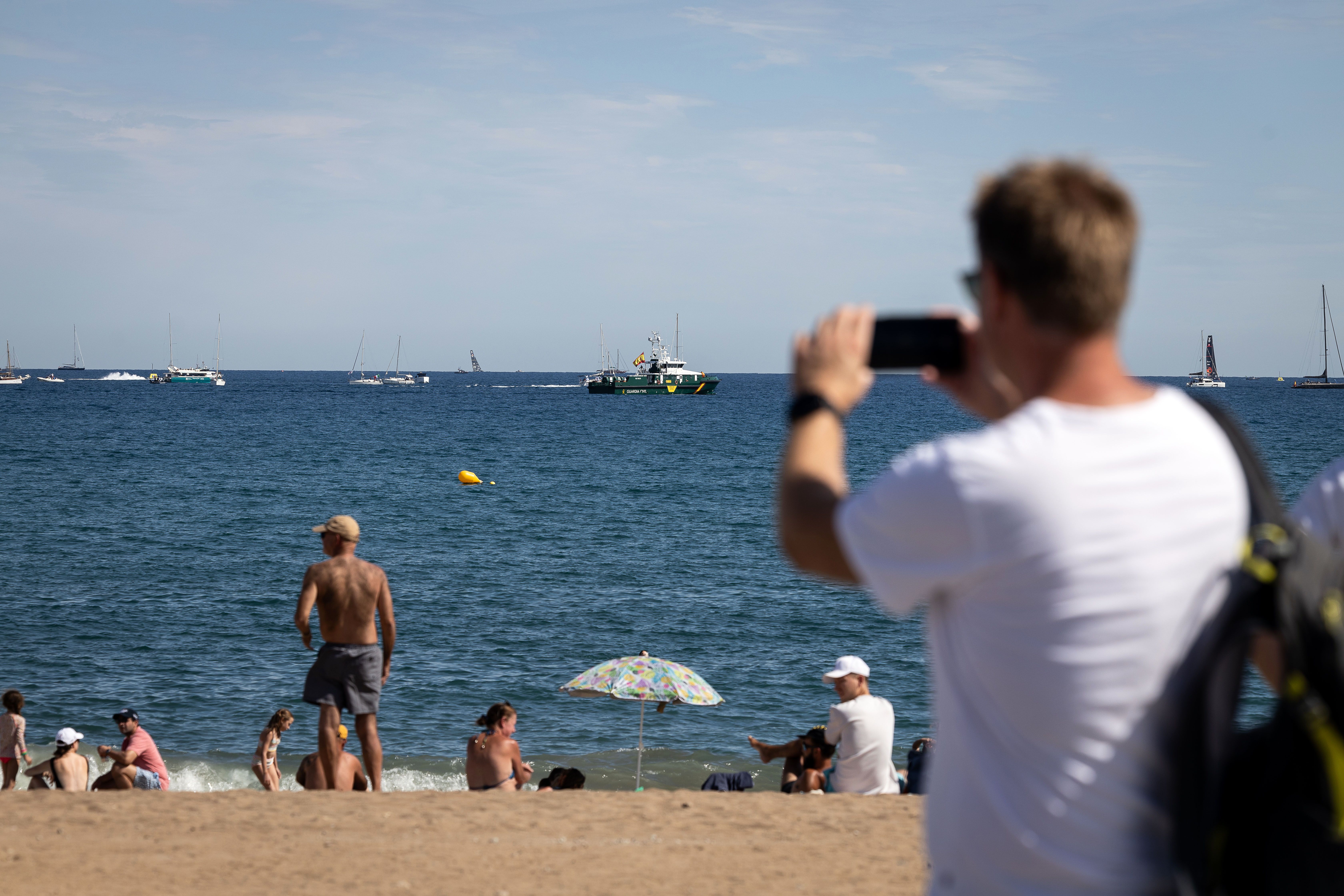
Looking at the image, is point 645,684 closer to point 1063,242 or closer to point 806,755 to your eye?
point 806,755

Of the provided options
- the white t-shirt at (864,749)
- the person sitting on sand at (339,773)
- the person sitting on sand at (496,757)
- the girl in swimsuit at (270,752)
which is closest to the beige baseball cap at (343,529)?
the person sitting on sand at (339,773)

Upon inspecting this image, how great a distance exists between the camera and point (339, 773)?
27.2 feet

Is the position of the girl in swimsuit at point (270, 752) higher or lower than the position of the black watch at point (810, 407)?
lower

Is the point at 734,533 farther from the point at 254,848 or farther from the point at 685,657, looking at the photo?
the point at 254,848

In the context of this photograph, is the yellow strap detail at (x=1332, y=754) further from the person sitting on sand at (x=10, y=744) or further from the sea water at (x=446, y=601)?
the person sitting on sand at (x=10, y=744)

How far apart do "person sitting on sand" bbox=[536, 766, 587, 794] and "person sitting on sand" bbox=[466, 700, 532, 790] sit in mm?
281

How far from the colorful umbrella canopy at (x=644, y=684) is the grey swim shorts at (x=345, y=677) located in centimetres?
335

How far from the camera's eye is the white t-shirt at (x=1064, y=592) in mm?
1362

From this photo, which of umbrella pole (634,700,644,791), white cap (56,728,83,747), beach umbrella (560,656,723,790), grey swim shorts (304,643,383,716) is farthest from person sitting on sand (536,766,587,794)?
white cap (56,728,83,747)

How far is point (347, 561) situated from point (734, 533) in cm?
3248

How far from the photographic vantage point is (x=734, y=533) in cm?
3991

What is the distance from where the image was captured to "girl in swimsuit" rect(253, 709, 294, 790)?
10719 mm

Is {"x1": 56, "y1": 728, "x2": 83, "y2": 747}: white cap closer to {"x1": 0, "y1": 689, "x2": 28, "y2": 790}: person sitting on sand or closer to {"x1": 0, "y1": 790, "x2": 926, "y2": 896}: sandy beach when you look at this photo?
{"x1": 0, "y1": 689, "x2": 28, "y2": 790}: person sitting on sand

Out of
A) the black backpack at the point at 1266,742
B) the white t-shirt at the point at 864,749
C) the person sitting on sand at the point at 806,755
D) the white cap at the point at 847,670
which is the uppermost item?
the black backpack at the point at 1266,742
